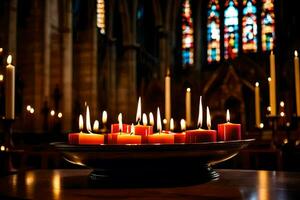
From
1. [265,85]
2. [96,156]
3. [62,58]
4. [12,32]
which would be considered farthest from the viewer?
[265,85]

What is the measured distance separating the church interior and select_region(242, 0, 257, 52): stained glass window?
0.05 meters

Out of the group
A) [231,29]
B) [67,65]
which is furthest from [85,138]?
[231,29]

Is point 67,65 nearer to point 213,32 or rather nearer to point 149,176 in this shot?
point 213,32

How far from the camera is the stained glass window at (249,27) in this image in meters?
20.5

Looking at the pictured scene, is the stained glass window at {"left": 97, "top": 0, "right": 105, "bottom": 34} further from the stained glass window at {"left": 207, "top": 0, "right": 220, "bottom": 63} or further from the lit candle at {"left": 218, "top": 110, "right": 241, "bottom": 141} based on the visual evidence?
the lit candle at {"left": 218, "top": 110, "right": 241, "bottom": 141}

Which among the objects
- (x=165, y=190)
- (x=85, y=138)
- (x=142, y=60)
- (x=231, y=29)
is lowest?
(x=165, y=190)

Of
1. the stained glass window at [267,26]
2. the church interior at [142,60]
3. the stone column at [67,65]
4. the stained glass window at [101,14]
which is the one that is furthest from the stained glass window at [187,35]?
the stone column at [67,65]

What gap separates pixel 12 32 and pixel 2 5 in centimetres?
96

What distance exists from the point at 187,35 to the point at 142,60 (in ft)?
11.0

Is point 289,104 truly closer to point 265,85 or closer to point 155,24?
point 265,85

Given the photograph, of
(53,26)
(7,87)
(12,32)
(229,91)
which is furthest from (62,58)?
(7,87)

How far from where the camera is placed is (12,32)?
10320mm

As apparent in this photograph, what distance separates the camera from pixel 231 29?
21.1 metres

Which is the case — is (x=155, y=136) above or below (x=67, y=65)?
below
